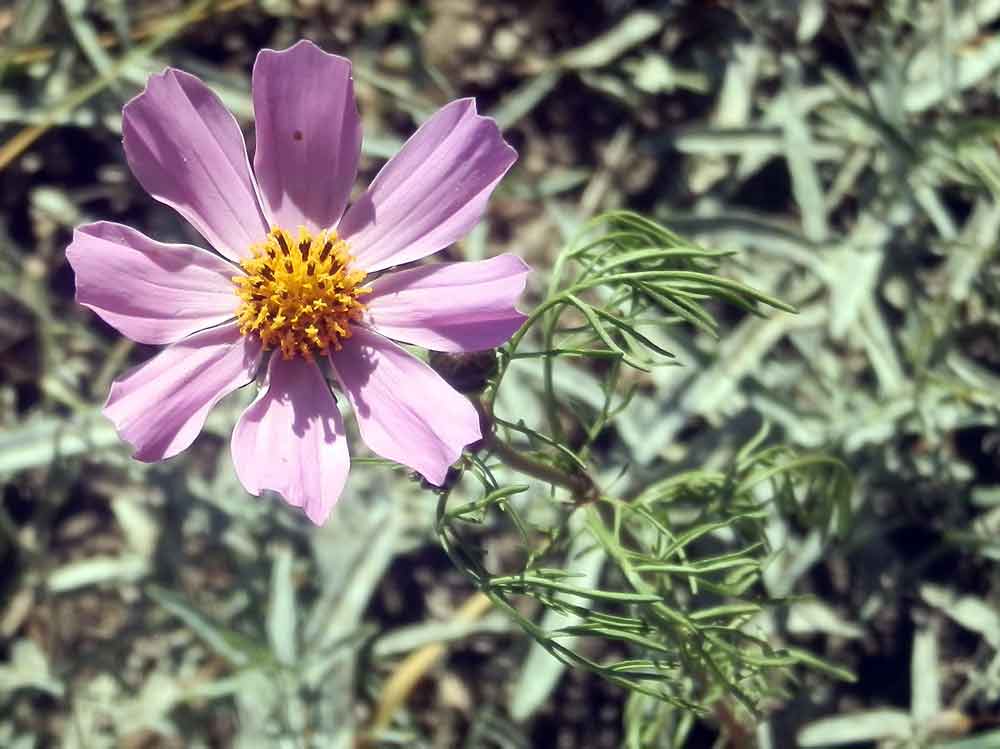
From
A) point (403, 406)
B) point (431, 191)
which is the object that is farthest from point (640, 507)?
point (431, 191)

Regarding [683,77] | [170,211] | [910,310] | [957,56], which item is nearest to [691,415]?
[910,310]

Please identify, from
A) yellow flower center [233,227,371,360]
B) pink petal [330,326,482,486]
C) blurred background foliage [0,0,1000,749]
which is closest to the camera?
pink petal [330,326,482,486]

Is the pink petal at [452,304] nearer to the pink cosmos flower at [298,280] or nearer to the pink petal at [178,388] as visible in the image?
the pink cosmos flower at [298,280]

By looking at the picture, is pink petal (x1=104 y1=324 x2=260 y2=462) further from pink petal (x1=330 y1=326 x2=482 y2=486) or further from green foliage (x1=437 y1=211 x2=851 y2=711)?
green foliage (x1=437 y1=211 x2=851 y2=711)

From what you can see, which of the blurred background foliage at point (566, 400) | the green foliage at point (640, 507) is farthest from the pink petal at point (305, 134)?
the blurred background foliage at point (566, 400)

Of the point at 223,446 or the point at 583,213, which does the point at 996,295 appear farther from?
the point at 223,446

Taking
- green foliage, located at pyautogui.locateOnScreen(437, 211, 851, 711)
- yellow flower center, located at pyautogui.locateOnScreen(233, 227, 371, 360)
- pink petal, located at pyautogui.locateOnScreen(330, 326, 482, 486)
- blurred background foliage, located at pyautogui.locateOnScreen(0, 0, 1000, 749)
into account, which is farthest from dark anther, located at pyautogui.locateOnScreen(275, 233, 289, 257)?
blurred background foliage, located at pyautogui.locateOnScreen(0, 0, 1000, 749)

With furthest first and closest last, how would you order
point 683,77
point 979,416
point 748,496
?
point 683,77 → point 979,416 → point 748,496
